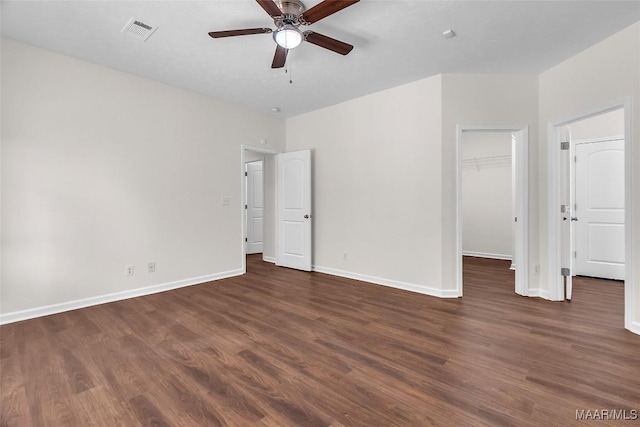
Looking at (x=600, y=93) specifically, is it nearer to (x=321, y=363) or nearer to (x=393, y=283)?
(x=393, y=283)

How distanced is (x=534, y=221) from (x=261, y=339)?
3475 millimetres

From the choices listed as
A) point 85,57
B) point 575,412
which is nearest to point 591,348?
point 575,412

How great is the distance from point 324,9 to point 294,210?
3.44 meters

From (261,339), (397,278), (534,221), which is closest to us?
(261,339)

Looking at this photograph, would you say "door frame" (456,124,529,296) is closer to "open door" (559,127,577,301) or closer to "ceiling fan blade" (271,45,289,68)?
"open door" (559,127,577,301)

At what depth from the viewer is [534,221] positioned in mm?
3523

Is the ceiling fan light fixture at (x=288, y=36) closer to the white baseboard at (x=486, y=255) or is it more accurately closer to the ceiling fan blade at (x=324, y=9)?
the ceiling fan blade at (x=324, y=9)

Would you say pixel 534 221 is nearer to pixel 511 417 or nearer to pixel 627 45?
pixel 627 45

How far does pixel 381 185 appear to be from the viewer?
4.16m

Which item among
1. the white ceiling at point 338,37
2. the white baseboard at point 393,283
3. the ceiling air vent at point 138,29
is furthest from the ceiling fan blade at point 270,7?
the white baseboard at point 393,283

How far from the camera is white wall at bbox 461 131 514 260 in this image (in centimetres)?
596

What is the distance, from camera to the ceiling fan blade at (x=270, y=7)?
200 centimetres

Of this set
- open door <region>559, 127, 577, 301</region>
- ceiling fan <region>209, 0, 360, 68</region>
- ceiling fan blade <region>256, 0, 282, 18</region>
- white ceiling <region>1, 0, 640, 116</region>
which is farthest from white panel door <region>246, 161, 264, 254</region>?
open door <region>559, 127, 577, 301</region>

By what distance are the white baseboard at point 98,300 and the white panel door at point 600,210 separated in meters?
5.68
